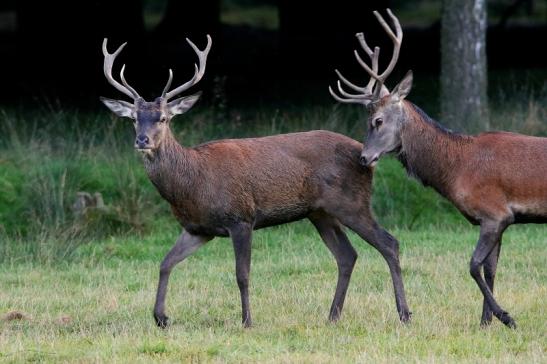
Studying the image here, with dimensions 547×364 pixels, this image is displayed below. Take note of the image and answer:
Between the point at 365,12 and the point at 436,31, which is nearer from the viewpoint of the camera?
the point at 365,12

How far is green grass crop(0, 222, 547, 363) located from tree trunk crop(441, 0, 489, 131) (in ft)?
9.62

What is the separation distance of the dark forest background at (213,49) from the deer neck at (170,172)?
30.3 ft

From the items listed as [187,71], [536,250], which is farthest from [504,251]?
[187,71]

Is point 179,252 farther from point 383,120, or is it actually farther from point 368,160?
point 383,120

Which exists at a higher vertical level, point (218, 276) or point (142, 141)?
point (142, 141)

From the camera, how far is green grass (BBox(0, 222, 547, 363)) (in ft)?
26.0

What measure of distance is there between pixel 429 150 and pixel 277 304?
1657 millimetres

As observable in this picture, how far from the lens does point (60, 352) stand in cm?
791

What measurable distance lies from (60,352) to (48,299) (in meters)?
2.14

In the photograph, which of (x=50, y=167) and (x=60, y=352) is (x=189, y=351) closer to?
(x=60, y=352)

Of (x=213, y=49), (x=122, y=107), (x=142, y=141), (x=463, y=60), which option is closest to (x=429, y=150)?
(x=142, y=141)

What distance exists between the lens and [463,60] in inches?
617

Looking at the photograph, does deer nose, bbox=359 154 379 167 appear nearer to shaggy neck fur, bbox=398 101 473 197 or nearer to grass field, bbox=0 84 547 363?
shaggy neck fur, bbox=398 101 473 197

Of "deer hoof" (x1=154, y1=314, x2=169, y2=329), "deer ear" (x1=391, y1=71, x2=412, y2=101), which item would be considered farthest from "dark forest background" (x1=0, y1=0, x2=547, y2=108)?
"deer hoof" (x1=154, y1=314, x2=169, y2=329)
